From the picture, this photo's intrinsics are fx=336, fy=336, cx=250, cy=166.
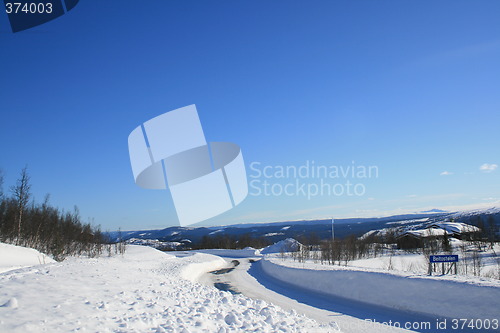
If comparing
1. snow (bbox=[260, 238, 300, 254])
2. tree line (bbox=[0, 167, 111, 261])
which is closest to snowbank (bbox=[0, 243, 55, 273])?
tree line (bbox=[0, 167, 111, 261])

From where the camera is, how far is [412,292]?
10.1 m

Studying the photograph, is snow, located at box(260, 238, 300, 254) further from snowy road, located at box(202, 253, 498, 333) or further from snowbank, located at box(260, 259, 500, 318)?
snowy road, located at box(202, 253, 498, 333)

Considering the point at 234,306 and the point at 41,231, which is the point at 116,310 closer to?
the point at 234,306

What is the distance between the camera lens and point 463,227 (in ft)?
193

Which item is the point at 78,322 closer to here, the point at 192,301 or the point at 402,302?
the point at 192,301

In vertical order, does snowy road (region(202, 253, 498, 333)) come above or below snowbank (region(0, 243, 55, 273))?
below

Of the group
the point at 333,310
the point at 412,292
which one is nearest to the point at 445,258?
the point at 412,292

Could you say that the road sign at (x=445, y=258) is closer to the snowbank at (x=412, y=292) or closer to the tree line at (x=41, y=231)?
the snowbank at (x=412, y=292)

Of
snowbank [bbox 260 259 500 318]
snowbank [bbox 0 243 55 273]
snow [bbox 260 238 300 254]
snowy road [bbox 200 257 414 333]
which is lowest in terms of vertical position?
snow [bbox 260 238 300 254]

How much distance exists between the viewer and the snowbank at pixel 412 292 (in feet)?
27.7

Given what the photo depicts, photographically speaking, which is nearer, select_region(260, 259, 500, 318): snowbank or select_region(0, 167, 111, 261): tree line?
select_region(260, 259, 500, 318): snowbank

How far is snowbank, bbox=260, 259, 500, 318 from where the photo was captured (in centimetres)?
845

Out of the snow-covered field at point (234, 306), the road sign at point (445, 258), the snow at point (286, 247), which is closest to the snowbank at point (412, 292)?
the snow-covered field at point (234, 306)

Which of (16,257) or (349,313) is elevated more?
(16,257)
